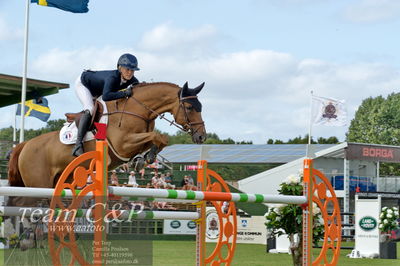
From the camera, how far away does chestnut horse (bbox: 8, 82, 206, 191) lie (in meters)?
5.84

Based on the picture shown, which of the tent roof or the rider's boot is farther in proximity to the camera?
the tent roof

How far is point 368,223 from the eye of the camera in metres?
12.1

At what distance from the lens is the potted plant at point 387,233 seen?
1146cm

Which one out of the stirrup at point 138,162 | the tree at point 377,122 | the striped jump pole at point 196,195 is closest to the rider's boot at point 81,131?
the stirrup at point 138,162

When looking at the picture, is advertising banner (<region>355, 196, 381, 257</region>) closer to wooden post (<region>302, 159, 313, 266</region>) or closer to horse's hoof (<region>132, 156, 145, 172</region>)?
wooden post (<region>302, 159, 313, 266</region>)

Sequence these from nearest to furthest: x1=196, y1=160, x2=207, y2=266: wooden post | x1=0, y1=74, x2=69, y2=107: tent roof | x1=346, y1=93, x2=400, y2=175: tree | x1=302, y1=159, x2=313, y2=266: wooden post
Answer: x1=196, y1=160, x2=207, y2=266: wooden post < x1=302, y1=159, x2=313, y2=266: wooden post < x1=0, y1=74, x2=69, y2=107: tent roof < x1=346, y1=93, x2=400, y2=175: tree

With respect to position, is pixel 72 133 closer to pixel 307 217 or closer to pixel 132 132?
pixel 132 132

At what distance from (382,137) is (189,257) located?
40821 mm

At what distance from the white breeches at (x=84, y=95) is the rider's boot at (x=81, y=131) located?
9 cm

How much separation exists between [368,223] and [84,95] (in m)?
7.36

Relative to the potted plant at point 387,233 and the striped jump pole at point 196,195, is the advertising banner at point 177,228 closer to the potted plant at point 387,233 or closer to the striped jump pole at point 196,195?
the potted plant at point 387,233

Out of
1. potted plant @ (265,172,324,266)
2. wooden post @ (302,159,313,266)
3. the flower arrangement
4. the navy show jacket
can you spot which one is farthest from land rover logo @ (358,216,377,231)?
the navy show jacket

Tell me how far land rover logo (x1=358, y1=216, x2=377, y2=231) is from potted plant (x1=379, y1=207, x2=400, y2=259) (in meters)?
0.17

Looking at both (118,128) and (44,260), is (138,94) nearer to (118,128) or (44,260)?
(118,128)
